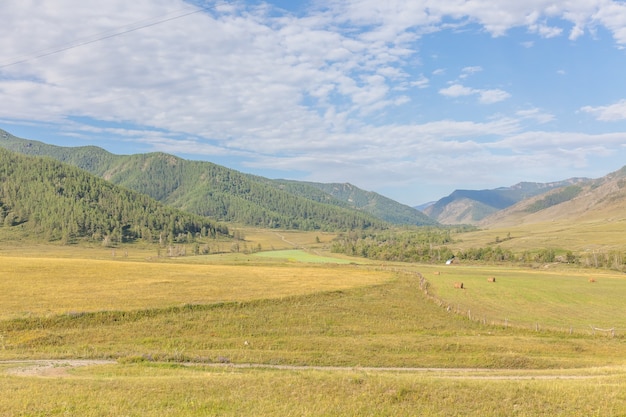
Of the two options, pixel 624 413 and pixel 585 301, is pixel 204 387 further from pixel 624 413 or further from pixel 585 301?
pixel 585 301

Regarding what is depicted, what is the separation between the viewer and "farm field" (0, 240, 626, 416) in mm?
18406

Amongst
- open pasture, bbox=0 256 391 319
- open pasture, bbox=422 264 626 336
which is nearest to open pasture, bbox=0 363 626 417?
open pasture, bbox=0 256 391 319

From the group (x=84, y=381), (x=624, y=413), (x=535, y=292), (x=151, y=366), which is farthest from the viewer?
(x=535, y=292)

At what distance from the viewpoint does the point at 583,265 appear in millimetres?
166125

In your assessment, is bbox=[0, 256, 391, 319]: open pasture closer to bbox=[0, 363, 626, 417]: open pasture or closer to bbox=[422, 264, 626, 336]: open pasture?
bbox=[422, 264, 626, 336]: open pasture

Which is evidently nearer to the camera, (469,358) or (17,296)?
(469,358)

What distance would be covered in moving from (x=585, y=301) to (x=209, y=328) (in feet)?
220

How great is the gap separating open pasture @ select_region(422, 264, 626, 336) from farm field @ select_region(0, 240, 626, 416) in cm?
49

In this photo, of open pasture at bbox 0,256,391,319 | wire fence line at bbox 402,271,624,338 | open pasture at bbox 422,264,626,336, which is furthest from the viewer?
open pasture at bbox 422,264,626,336

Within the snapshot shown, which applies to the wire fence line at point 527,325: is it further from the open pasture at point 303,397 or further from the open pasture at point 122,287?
the open pasture at point 303,397

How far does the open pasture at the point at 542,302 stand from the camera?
5657 cm

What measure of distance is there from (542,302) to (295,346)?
2094 inches

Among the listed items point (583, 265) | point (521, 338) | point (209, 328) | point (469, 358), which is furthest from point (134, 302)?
point (583, 265)

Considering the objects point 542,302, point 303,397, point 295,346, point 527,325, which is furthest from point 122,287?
point 542,302
